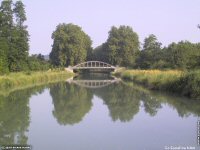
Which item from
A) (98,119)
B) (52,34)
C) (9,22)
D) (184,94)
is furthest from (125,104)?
(52,34)

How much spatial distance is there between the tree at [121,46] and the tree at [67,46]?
680cm

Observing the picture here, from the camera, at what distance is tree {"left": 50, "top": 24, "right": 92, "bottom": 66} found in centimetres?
8262

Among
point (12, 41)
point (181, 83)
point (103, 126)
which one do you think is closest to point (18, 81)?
point (12, 41)

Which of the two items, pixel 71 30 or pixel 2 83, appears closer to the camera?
pixel 2 83

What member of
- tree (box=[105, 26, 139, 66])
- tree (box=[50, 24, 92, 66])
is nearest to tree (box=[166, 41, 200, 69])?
tree (box=[50, 24, 92, 66])

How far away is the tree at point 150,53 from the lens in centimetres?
5970

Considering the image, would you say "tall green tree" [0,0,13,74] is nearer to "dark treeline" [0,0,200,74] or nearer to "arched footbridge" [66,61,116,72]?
"dark treeline" [0,0,200,74]

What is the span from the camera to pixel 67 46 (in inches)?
3250

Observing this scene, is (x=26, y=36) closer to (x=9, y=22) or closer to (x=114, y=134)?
(x=9, y=22)

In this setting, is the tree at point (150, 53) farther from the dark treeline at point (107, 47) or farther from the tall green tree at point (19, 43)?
the tall green tree at point (19, 43)

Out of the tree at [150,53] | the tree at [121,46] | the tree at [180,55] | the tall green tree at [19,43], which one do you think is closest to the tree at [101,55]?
the tree at [121,46]

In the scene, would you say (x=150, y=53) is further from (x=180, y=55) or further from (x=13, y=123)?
(x=13, y=123)

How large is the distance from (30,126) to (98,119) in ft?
10.1

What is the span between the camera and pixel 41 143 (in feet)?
38.4
